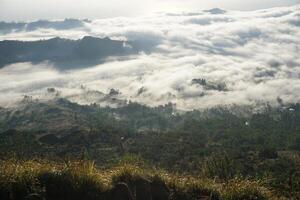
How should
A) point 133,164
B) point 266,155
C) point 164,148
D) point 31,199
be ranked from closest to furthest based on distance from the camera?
point 31,199 < point 133,164 < point 266,155 < point 164,148

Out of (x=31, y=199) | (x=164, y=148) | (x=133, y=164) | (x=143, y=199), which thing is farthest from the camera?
(x=164, y=148)

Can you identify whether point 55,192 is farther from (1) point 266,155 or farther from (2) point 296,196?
(1) point 266,155

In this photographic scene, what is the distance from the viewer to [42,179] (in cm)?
1727

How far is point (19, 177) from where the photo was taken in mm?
16656

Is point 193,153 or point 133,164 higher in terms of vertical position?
point 133,164

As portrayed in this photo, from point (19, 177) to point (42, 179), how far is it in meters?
0.87

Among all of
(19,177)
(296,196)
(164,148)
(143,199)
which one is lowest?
(164,148)

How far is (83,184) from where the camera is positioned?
17.3m

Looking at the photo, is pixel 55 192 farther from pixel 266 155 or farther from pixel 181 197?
pixel 266 155

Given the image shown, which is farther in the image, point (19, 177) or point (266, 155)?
point (266, 155)

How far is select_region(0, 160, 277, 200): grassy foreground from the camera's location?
1661cm

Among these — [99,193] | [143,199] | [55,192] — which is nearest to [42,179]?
[55,192]

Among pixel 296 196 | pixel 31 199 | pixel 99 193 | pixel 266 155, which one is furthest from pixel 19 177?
pixel 266 155

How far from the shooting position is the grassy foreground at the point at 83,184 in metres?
16.6
